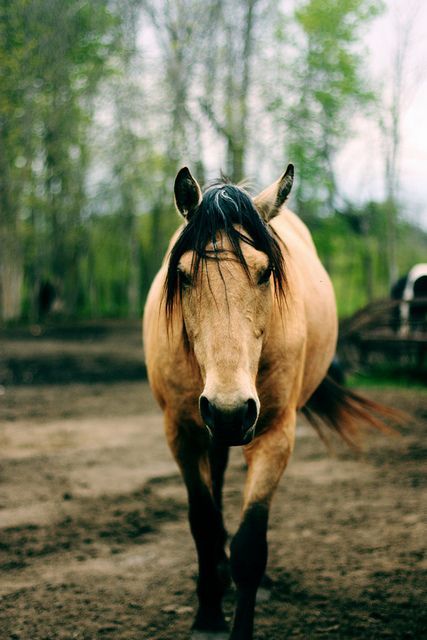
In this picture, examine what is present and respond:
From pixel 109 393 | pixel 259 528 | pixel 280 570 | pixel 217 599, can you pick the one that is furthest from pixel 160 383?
pixel 109 393

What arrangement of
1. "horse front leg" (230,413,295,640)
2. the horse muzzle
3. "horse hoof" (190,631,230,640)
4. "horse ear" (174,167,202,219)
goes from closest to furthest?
the horse muzzle < "horse ear" (174,167,202,219) < "horse front leg" (230,413,295,640) < "horse hoof" (190,631,230,640)

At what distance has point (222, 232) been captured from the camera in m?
2.17

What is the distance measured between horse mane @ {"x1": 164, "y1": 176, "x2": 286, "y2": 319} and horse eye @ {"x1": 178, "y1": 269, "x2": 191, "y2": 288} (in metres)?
0.02

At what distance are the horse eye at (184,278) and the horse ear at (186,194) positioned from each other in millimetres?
255

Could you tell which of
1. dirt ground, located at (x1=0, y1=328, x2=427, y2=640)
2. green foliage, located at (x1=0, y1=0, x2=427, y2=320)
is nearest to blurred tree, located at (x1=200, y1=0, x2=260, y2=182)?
green foliage, located at (x1=0, y1=0, x2=427, y2=320)

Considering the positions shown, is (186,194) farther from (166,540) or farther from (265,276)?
(166,540)

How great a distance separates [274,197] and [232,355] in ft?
2.40

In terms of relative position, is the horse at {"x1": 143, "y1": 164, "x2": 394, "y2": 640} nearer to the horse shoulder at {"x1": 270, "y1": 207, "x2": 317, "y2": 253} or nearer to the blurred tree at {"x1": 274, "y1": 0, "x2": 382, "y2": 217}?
the horse shoulder at {"x1": 270, "y1": 207, "x2": 317, "y2": 253}

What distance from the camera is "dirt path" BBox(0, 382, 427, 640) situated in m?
2.73

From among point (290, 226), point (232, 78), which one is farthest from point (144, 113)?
point (290, 226)

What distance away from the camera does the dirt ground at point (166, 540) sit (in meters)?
2.73

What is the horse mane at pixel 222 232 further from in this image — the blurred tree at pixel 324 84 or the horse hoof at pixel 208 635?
the blurred tree at pixel 324 84

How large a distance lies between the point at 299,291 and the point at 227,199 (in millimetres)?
Answer: 842

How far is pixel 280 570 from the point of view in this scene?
3287 millimetres
